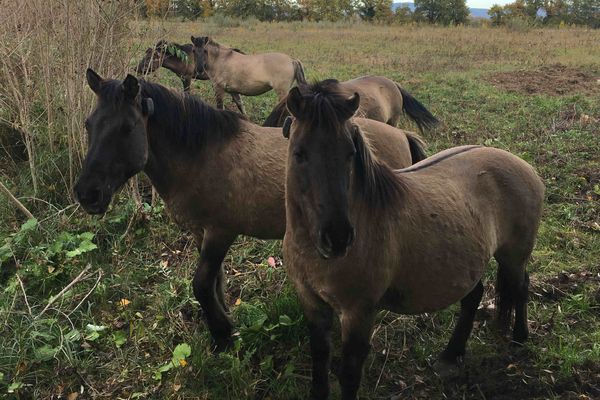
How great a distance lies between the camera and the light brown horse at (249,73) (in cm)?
907

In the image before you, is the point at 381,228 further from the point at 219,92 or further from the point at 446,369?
the point at 219,92

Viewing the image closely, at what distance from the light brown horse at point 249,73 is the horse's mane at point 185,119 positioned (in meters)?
5.93

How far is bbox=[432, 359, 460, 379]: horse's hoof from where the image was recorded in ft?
9.57

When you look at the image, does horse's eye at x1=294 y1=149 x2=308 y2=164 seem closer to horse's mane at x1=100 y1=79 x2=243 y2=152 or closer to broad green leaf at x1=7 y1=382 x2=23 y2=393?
horse's mane at x1=100 y1=79 x2=243 y2=152

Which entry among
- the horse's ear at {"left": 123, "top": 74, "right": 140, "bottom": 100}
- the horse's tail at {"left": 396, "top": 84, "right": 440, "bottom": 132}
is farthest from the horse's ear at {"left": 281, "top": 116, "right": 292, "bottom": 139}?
the horse's tail at {"left": 396, "top": 84, "right": 440, "bottom": 132}

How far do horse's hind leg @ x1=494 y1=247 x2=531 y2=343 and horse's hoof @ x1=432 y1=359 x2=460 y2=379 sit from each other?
494 mm

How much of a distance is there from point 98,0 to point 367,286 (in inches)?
148

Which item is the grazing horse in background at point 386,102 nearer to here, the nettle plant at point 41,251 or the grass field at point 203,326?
the grass field at point 203,326

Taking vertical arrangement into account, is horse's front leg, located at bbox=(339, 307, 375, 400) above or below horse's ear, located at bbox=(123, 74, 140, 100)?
below

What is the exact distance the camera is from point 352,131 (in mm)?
1991

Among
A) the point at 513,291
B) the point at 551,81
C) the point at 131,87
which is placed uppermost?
the point at 131,87

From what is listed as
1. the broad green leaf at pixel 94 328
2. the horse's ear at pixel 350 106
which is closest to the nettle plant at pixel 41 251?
the broad green leaf at pixel 94 328

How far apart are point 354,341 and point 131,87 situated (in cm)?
183

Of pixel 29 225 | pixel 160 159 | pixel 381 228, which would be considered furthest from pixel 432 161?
pixel 29 225
